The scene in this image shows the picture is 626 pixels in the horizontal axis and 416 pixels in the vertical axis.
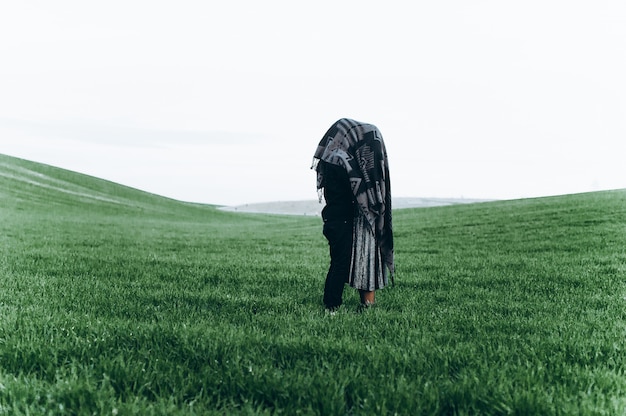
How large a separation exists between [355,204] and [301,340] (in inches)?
96.1

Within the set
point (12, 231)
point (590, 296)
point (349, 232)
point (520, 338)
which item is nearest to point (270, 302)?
point (349, 232)

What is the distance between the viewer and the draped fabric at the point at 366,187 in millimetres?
7020

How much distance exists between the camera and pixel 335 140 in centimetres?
721

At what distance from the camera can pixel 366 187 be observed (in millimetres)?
7000

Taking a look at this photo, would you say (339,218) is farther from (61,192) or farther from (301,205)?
(301,205)

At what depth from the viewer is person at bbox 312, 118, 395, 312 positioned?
23.1 ft

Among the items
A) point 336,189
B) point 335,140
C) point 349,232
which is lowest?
point 349,232

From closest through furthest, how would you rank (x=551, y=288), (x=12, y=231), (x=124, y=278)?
(x=551, y=288) < (x=124, y=278) < (x=12, y=231)

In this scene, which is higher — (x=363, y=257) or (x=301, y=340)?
(x=363, y=257)

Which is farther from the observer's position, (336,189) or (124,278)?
(124,278)

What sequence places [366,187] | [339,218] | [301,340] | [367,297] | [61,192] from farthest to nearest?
[61,192], [367,297], [339,218], [366,187], [301,340]

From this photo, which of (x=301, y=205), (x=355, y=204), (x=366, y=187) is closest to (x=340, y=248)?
(x=355, y=204)

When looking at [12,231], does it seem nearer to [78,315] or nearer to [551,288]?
[78,315]

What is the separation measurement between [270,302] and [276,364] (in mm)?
3086
